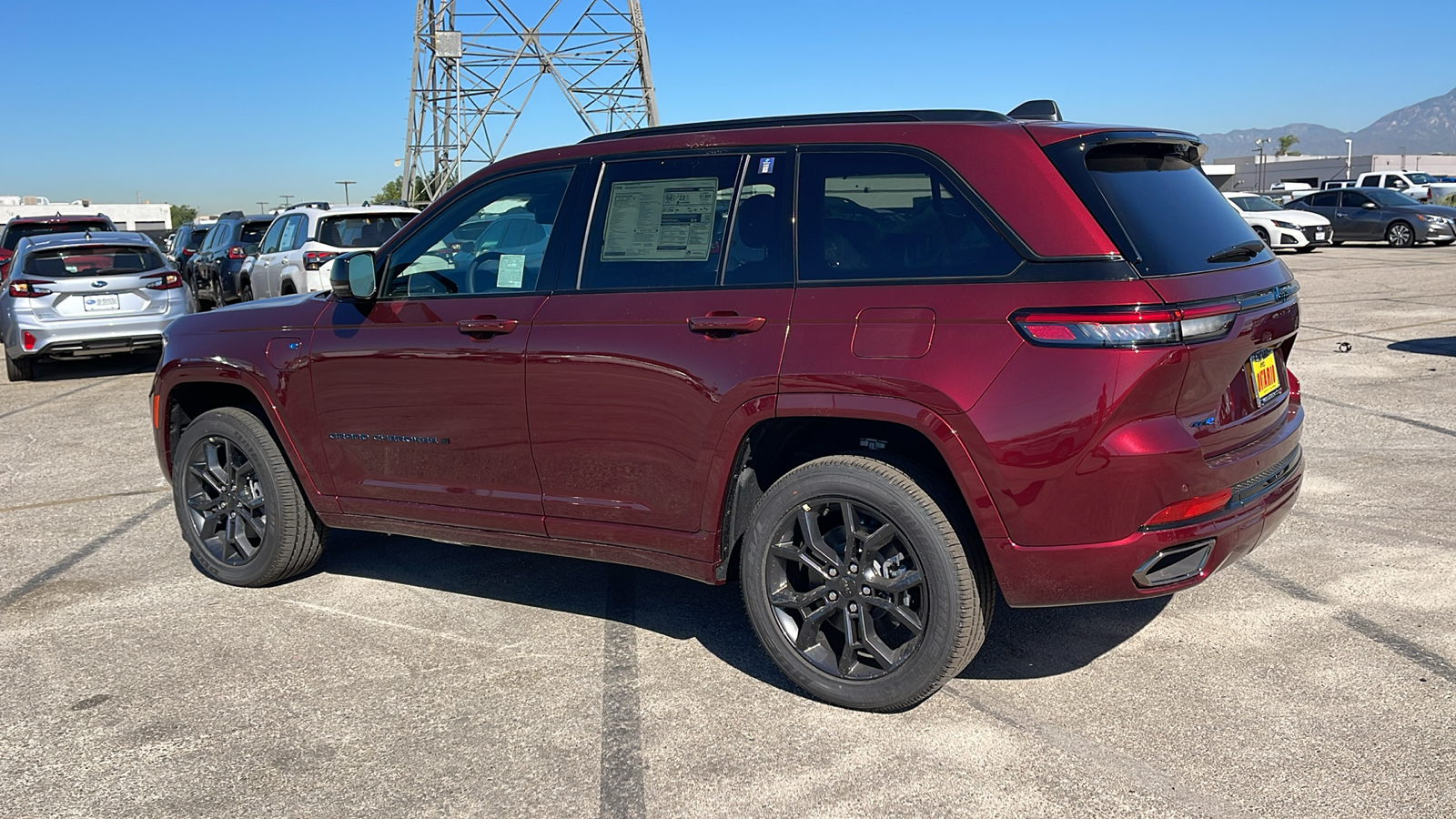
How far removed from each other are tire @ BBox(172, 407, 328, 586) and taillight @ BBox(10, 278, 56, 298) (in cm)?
853

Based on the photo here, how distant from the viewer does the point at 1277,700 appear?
150 inches

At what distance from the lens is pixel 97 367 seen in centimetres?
1472

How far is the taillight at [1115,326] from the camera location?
11.0ft

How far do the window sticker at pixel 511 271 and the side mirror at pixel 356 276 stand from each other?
1.84ft

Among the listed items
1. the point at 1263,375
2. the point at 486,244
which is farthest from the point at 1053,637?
the point at 486,244

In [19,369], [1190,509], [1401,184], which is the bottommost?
[19,369]

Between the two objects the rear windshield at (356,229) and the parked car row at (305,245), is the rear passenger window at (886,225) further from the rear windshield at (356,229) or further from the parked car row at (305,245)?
the rear windshield at (356,229)

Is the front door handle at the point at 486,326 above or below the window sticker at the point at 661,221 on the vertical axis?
below

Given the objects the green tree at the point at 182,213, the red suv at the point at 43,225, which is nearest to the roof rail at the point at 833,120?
the red suv at the point at 43,225

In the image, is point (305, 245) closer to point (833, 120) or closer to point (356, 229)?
point (356, 229)

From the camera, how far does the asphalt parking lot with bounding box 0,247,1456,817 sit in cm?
336

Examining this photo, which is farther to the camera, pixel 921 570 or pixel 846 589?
pixel 846 589

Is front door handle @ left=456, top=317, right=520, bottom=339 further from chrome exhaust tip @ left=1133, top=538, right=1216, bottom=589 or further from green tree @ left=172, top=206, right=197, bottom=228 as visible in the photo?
green tree @ left=172, top=206, right=197, bottom=228

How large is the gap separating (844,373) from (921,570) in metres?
0.66
